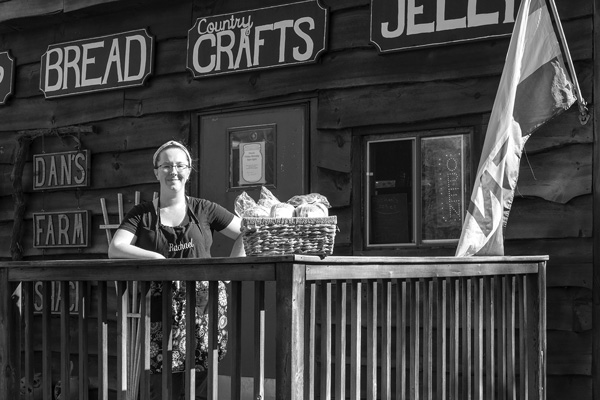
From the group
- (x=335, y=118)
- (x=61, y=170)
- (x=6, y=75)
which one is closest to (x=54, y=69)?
(x=6, y=75)

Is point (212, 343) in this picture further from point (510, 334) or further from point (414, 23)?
point (414, 23)

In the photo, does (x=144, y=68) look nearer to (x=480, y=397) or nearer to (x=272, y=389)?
(x=272, y=389)

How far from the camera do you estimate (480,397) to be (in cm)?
489

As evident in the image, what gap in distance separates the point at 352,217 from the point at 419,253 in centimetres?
56

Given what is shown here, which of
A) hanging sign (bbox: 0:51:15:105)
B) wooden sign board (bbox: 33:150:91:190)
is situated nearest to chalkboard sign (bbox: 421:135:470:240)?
wooden sign board (bbox: 33:150:91:190)

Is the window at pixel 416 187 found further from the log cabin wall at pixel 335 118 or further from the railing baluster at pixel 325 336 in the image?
the railing baluster at pixel 325 336

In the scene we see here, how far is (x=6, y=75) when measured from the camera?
29.3 feet

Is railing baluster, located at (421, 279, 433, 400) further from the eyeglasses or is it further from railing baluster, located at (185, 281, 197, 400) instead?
the eyeglasses

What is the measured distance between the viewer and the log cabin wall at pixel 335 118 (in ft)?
19.1

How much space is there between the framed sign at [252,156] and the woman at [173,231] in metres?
2.10

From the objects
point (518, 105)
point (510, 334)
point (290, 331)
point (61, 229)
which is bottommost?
point (510, 334)

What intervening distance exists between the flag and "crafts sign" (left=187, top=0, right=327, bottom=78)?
5.51 ft

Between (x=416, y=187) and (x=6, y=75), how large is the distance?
4320mm

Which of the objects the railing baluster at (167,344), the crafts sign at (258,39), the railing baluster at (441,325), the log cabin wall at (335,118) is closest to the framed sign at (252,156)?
the log cabin wall at (335,118)
